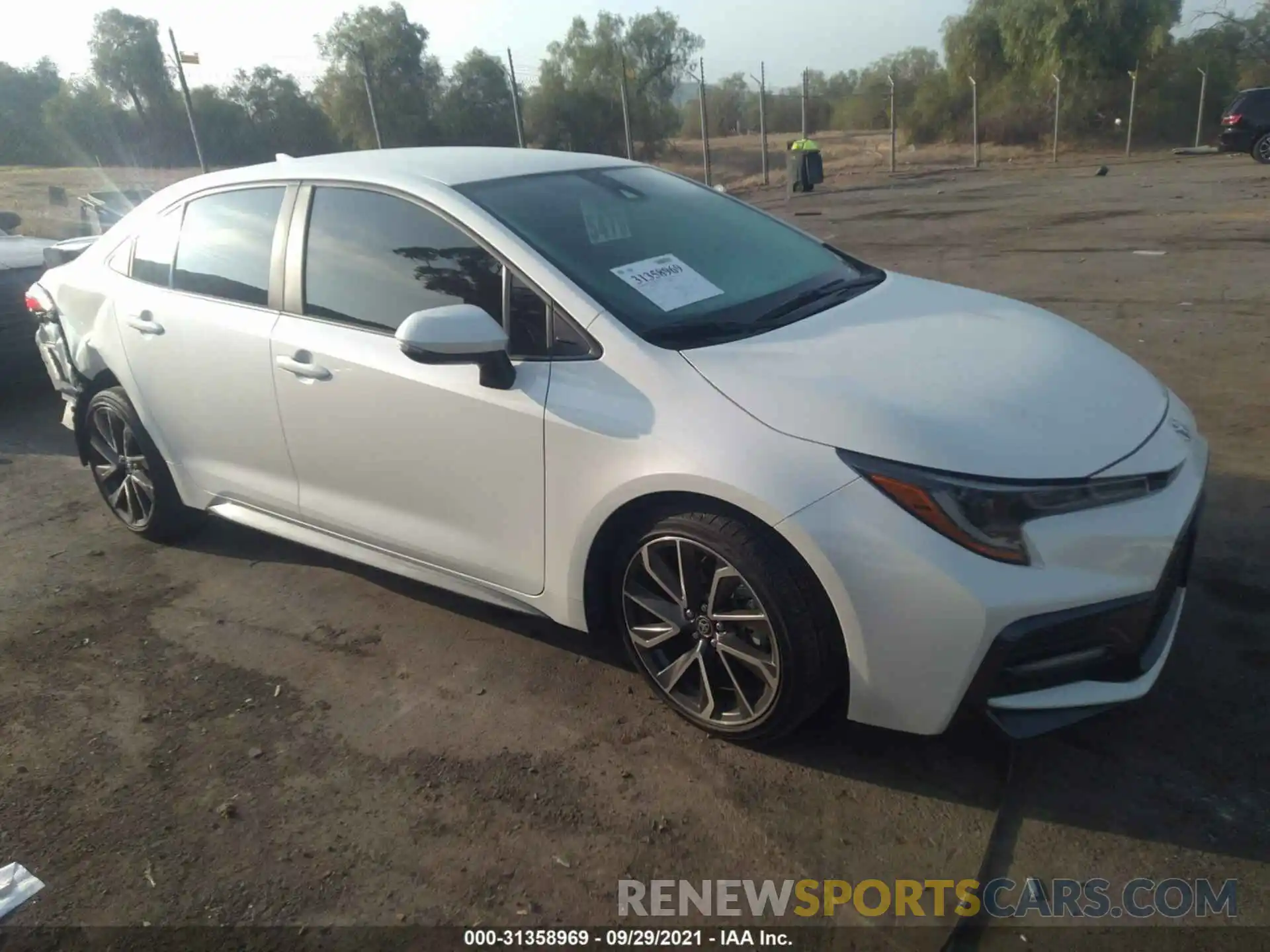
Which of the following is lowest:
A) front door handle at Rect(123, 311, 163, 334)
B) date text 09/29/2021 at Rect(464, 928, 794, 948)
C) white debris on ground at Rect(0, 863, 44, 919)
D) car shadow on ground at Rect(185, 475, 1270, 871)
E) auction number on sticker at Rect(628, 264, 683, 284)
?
date text 09/29/2021 at Rect(464, 928, 794, 948)

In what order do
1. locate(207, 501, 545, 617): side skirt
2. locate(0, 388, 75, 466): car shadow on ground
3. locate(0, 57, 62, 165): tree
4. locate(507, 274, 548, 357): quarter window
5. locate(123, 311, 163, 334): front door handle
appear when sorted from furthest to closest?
locate(0, 57, 62, 165): tree
locate(0, 388, 75, 466): car shadow on ground
locate(123, 311, 163, 334): front door handle
locate(207, 501, 545, 617): side skirt
locate(507, 274, 548, 357): quarter window

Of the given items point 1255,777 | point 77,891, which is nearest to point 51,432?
point 77,891

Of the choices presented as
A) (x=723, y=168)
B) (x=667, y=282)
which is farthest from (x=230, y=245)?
(x=723, y=168)

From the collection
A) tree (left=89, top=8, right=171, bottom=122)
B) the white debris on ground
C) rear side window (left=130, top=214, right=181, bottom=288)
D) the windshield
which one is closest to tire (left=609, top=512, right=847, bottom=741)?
the windshield

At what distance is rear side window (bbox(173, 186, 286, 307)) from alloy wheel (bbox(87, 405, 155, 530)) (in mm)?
875

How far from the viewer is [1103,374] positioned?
2.94 m

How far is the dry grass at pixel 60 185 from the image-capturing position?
16.8 meters

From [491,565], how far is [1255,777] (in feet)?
7.40

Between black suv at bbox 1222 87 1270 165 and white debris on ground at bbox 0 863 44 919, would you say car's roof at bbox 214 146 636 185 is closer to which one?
white debris on ground at bbox 0 863 44 919

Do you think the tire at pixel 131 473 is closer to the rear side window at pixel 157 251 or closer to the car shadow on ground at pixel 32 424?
the rear side window at pixel 157 251

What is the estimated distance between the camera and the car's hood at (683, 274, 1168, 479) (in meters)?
2.44

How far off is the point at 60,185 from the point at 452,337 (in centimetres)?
2201

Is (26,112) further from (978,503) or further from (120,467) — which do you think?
(978,503)
